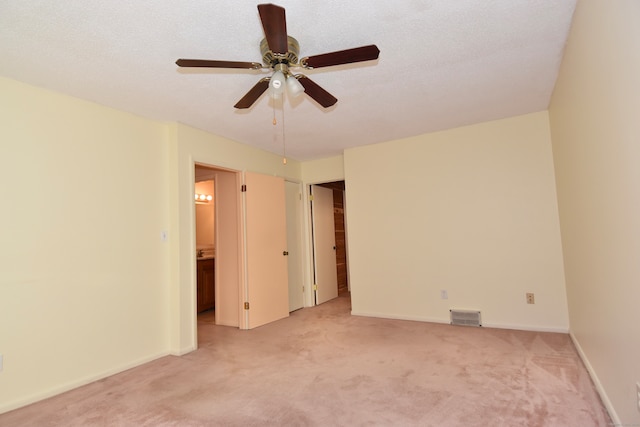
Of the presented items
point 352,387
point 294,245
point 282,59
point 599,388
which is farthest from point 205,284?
point 599,388

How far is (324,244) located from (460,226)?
2.39 meters

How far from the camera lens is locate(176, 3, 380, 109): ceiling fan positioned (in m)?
1.51

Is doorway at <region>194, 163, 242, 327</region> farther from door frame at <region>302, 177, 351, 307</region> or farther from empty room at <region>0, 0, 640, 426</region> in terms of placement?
door frame at <region>302, 177, 351, 307</region>

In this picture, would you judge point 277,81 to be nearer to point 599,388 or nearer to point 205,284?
point 599,388

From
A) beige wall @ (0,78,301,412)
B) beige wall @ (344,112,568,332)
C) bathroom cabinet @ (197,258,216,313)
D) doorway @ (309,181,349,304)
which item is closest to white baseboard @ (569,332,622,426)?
beige wall @ (344,112,568,332)

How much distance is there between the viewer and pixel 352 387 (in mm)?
2395

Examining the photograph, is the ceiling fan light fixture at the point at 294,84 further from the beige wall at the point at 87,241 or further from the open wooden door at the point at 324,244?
the open wooden door at the point at 324,244

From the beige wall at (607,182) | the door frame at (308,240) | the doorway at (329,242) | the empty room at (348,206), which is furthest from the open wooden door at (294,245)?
the beige wall at (607,182)

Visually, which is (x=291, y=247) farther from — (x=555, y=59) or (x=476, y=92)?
(x=555, y=59)

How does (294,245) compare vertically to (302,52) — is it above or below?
below

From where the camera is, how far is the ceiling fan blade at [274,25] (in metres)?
1.41

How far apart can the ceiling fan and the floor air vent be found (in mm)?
3066

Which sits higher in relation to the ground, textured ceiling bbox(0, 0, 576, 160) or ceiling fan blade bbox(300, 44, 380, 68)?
textured ceiling bbox(0, 0, 576, 160)

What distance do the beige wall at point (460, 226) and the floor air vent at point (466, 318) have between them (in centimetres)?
7
